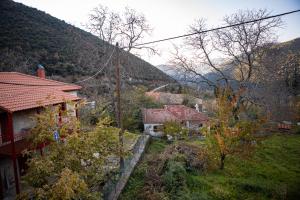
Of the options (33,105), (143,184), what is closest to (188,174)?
(143,184)

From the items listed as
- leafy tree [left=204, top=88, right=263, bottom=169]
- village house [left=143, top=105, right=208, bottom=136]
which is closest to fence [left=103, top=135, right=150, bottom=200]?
leafy tree [left=204, top=88, right=263, bottom=169]

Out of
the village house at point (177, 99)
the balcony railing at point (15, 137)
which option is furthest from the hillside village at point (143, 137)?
the village house at point (177, 99)

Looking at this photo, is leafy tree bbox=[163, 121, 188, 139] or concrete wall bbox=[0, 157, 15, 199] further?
leafy tree bbox=[163, 121, 188, 139]

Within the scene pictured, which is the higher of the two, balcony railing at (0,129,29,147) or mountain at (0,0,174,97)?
mountain at (0,0,174,97)

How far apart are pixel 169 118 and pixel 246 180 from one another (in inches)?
709

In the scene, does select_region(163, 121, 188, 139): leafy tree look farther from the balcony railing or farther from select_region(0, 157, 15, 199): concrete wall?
select_region(0, 157, 15, 199): concrete wall

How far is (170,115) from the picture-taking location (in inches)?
1340

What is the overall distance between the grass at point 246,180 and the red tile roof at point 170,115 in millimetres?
13198

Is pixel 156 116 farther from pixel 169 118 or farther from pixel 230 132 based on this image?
pixel 230 132

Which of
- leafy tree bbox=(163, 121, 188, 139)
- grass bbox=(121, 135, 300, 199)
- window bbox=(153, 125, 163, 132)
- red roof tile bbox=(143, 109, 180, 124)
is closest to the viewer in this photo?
grass bbox=(121, 135, 300, 199)

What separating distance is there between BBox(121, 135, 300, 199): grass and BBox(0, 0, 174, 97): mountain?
17844mm

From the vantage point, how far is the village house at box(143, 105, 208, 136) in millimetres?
32875

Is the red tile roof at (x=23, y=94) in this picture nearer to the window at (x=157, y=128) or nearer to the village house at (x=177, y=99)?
the window at (x=157, y=128)

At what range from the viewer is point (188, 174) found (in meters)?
16.0
